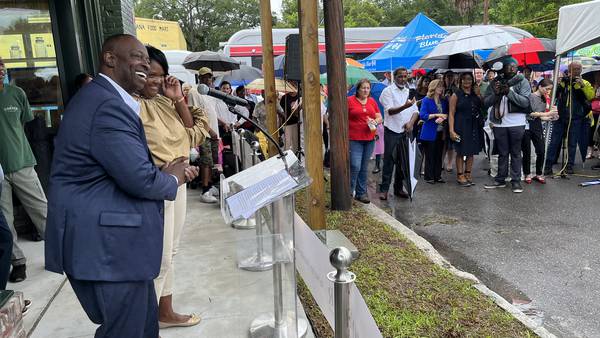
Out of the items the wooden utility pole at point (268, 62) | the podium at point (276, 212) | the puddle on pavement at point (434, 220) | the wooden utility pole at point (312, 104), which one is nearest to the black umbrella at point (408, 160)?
the puddle on pavement at point (434, 220)

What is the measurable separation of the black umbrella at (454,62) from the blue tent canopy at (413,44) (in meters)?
0.26

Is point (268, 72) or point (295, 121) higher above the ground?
point (268, 72)

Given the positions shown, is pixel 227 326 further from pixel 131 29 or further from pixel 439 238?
pixel 131 29

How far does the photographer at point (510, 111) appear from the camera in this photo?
6.89 meters

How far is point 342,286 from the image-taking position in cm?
149

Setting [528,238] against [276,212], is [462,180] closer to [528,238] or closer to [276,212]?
[528,238]

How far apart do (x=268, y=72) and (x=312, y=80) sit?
2006mm

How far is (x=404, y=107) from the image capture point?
21.1 ft

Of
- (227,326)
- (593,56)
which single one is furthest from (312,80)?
(593,56)

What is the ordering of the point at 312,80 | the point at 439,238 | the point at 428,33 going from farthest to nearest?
the point at 428,33
the point at 439,238
the point at 312,80

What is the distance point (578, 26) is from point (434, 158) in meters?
2.97

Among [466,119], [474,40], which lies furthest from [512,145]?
[474,40]

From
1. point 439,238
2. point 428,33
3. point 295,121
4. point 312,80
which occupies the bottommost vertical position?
point 439,238

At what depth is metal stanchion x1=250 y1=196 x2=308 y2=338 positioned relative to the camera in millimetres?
2606
